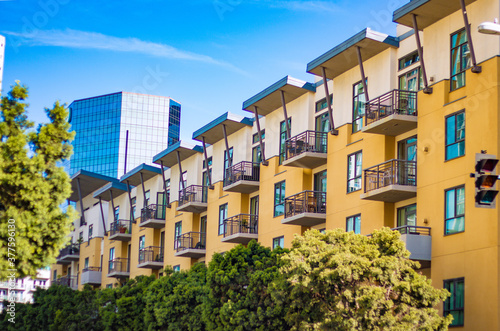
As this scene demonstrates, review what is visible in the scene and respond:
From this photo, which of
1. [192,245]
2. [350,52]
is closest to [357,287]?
[350,52]

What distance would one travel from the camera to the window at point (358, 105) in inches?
1447

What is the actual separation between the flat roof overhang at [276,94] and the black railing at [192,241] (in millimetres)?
10561

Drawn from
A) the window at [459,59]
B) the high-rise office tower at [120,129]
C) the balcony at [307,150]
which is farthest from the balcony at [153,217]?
the high-rise office tower at [120,129]

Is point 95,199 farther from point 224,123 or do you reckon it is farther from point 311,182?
point 311,182

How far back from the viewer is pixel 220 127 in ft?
161

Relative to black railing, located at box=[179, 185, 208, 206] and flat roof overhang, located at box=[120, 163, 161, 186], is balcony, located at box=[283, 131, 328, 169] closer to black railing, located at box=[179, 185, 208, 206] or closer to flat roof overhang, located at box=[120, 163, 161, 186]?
black railing, located at box=[179, 185, 208, 206]

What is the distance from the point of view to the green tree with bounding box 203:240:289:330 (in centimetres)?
3241

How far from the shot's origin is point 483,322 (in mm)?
27750

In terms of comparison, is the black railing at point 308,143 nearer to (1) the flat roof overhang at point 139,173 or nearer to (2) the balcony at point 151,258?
(2) the balcony at point 151,258

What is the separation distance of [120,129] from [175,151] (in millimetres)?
83196

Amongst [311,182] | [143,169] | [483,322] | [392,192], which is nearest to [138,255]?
[143,169]

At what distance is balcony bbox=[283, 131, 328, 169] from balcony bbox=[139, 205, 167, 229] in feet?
61.0

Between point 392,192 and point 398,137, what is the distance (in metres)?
3.14

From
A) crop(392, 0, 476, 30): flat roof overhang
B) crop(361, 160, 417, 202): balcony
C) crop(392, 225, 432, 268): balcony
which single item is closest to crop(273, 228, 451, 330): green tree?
crop(392, 225, 432, 268): balcony
